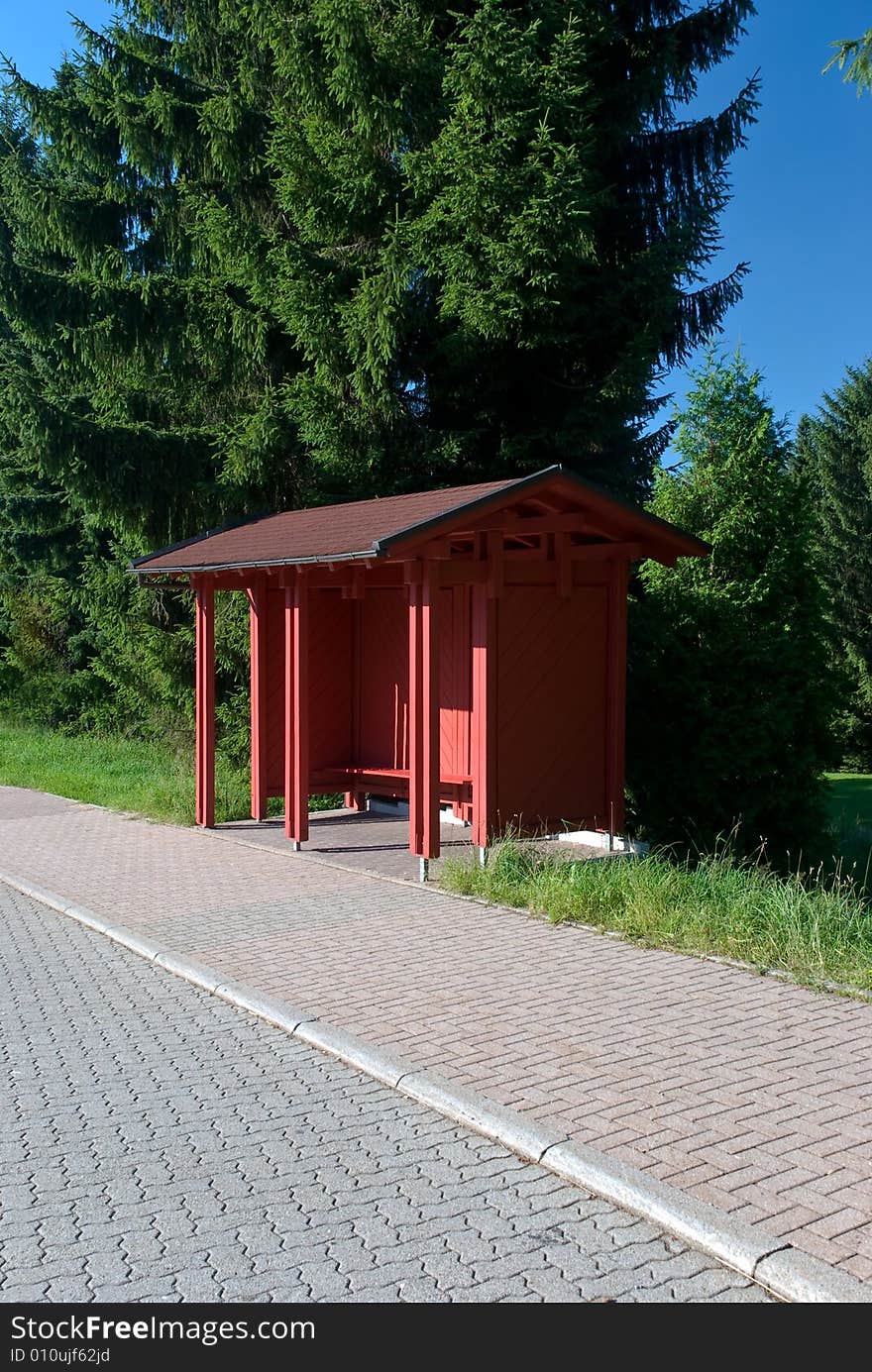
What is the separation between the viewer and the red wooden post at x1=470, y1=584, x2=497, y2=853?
10.5 m

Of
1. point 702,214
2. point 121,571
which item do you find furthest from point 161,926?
point 121,571

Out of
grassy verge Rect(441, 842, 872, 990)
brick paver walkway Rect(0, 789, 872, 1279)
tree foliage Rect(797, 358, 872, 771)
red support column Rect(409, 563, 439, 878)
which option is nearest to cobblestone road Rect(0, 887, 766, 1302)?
brick paver walkway Rect(0, 789, 872, 1279)

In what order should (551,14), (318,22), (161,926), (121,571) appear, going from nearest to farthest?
(161,926), (551,14), (318,22), (121,571)

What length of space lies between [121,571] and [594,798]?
45.0 feet

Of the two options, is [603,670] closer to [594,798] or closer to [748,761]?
[594,798]

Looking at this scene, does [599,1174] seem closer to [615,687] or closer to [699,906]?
[699,906]

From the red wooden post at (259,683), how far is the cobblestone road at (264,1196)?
282 inches

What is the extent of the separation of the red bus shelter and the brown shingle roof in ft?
0.09

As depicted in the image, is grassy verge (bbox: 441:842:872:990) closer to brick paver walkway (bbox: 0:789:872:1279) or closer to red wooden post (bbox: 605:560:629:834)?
brick paver walkway (bbox: 0:789:872:1279)

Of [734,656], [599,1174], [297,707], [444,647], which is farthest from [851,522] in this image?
[599,1174]

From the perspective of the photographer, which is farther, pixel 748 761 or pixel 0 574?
pixel 0 574

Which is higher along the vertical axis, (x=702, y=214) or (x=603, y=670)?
(x=702, y=214)

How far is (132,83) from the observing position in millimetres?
18984

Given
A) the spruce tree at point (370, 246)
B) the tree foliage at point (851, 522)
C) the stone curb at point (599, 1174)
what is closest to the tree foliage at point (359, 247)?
the spruce tree at point (370, 246)
